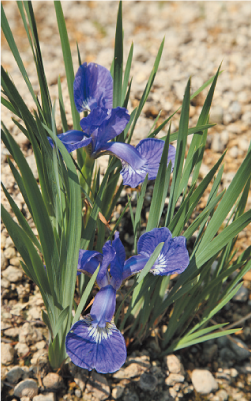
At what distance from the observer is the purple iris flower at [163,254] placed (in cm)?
104

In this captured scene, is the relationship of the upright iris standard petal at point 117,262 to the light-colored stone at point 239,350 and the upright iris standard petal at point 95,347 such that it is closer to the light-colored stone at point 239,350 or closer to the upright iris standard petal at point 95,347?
the upright iris standard petal at point 95,347

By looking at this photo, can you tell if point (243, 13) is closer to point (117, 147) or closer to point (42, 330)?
point (117, 147)

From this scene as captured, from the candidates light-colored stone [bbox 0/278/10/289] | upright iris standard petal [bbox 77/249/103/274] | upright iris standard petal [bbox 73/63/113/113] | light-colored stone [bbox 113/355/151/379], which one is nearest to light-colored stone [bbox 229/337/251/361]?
light-colored stone [bbox 113/355/151/379]

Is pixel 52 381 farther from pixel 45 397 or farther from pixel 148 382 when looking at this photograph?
pixel 148 382

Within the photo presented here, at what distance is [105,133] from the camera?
1.22 m

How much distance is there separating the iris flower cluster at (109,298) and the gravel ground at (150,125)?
14.7 inches

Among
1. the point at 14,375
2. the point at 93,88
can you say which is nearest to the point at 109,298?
the point at 14,375

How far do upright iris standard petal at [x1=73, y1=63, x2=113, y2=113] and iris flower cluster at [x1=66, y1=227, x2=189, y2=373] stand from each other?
0.59 metres

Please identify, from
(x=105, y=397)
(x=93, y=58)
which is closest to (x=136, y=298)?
(x=105, y=397)

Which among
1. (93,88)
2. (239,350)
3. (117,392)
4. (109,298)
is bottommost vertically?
(117,392)

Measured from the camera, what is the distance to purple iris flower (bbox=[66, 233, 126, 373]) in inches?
39.8

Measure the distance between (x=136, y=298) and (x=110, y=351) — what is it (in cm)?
22

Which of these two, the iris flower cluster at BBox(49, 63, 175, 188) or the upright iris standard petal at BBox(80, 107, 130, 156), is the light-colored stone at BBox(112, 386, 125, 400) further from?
the upright iris standard petal at BBox(80, 107, 130, 156)

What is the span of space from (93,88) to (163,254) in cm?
73
